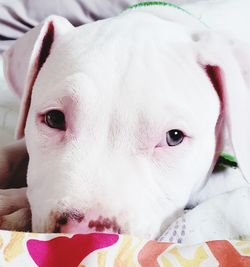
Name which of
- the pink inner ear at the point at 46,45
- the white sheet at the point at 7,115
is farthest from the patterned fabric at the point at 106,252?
the white sheet at the point at 7,115

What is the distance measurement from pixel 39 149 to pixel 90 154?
136 millimetres

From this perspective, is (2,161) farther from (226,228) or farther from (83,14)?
(83,14)

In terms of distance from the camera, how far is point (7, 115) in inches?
63.2

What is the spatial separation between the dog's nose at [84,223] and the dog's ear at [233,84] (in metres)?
0.32

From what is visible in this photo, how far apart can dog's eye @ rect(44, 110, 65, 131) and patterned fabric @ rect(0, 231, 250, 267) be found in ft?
1.12

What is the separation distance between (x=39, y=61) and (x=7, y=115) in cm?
41

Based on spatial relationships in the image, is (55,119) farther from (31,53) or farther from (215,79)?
(215,79)

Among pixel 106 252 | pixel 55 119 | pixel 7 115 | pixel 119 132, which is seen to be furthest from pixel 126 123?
pixel 7 115

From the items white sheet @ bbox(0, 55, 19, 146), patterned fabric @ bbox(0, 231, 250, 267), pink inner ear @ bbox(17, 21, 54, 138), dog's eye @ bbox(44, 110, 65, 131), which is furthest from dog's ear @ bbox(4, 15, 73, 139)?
patterned fabric @ bbox(0, 231, 250, 267)

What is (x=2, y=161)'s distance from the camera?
137 cm

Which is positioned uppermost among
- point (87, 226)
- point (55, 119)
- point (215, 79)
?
point (215, 79)

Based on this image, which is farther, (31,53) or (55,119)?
(31,53)

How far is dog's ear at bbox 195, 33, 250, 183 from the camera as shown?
3.64 ft

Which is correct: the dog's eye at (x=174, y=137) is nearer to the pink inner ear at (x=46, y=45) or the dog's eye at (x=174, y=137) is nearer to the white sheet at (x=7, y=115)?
the pink inner ear at (x=46, y=45)
